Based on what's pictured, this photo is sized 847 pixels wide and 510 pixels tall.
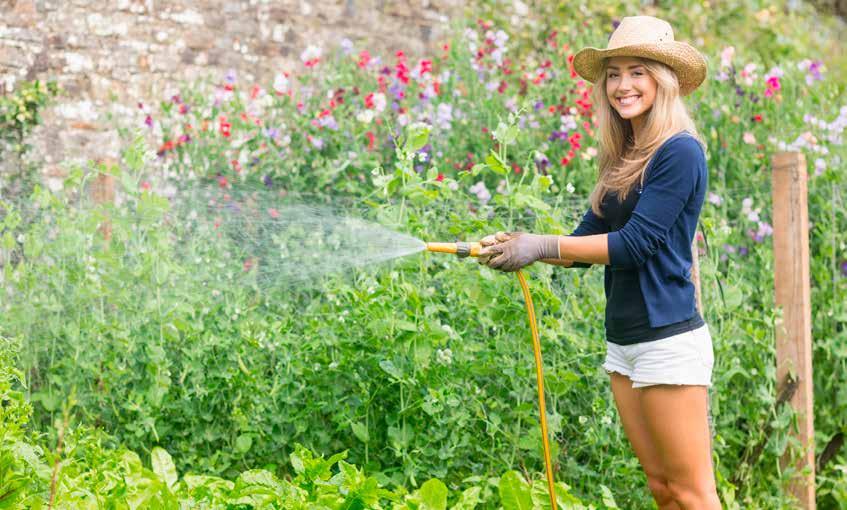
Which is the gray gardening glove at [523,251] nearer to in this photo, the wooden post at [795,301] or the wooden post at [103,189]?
the wooden post at [795,301]

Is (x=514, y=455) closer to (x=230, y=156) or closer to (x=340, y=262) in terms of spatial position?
(x=340, y=262)

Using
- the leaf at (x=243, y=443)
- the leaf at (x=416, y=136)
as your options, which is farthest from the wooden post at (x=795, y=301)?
the leaf at (x=243, y=443)

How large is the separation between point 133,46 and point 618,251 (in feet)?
16.6

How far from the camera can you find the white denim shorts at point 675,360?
2766 mm

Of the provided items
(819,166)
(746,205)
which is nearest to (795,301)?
(746,205)

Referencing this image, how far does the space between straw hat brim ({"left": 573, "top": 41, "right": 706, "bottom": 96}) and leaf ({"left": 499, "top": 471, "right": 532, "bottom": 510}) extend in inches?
48.6

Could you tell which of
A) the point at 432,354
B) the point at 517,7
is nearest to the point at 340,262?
the point at 432,354

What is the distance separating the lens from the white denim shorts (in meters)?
2.77

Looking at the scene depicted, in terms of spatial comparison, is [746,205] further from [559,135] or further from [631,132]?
[631,132]

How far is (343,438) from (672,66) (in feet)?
5.60

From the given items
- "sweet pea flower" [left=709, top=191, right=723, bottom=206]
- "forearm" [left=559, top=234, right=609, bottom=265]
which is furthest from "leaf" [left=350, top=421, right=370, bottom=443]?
"sweet pea flower" [left=709, top=191, right=723, bottom=206]

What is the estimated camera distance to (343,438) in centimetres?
368

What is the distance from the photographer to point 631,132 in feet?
9.91

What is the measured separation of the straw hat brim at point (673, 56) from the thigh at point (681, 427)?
2.85 feet
